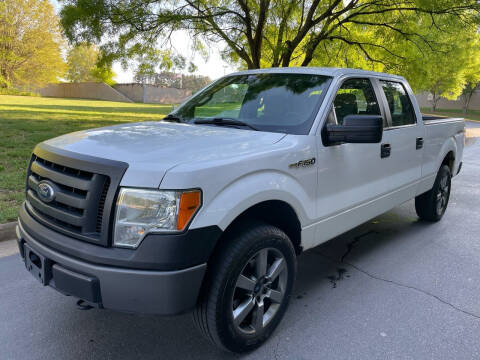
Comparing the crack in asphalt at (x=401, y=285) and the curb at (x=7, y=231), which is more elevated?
the curb at (x=7, y=231)

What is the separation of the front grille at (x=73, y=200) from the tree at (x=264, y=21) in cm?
934

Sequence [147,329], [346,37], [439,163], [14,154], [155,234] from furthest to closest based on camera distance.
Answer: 1. [346,37]
2. [14,154]
3. [439,163]
4. [147,329]
5. [155,234]

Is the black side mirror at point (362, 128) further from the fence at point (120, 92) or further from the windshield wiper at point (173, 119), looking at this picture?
the fence at point (120, 92)

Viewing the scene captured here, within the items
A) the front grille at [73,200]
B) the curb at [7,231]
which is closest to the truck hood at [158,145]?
the front grille at [73,200]

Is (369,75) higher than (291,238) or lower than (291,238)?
higher

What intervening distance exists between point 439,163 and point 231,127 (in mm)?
3286

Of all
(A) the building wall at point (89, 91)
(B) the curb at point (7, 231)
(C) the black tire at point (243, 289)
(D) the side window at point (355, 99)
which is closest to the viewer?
(C) the black tire at point (243, 289)

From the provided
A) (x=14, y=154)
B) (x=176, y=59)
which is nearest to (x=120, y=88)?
(x=176, y=59)

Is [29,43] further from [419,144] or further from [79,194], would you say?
[79,194]

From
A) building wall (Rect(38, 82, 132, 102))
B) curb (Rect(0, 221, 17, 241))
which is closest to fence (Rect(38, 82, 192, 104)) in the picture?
building wall (Rect(38, 82, 132, 102))

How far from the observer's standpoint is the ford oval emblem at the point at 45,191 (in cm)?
243

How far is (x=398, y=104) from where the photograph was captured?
441 centimetres

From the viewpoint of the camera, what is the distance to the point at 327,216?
10.6 ft

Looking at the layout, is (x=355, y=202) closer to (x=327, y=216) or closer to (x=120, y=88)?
(x=327, y=216)
